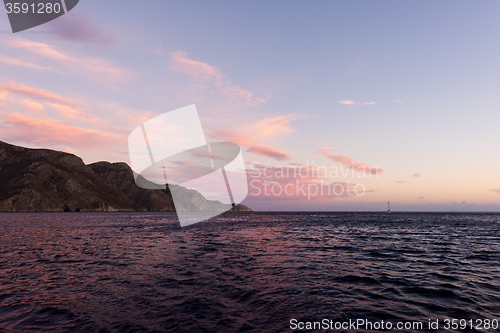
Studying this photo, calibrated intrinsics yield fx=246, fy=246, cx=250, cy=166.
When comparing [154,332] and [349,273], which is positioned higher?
[154,332]

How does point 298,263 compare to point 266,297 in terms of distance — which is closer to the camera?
point 266,297

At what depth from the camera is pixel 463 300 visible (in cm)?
1357

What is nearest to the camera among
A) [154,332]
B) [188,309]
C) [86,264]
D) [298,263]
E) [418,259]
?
[154,332]

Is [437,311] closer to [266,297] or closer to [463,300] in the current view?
[463,300]

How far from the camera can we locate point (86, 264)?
70.9ft

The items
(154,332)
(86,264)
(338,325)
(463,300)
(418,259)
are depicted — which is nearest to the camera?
(154,332)

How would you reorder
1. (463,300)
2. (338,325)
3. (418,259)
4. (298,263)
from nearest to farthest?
(338,325) < (463,300) < (298,263) < (418,259)

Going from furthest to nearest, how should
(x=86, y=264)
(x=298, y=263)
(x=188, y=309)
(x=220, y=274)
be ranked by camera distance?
(x=298, y=263)
(x=86, y=264)
(x=220, y=274)
(x=188, y=309)

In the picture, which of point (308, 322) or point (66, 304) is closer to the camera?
point (308, 322)

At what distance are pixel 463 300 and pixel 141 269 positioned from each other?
2150cm

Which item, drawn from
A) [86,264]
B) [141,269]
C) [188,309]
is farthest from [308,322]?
[86,264]

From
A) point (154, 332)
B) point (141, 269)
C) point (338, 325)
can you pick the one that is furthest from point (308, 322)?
point (141, 269)

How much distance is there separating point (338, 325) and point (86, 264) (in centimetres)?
2136

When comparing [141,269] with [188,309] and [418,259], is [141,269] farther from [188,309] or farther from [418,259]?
[418,259]
